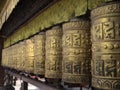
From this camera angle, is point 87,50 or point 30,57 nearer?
point 87,50

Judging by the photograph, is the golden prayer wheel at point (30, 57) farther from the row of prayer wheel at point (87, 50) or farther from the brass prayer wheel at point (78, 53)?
the brass prayer wheel at point (78, 53)

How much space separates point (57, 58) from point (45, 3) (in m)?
0.61

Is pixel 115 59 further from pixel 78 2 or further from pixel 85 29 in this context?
pixel 78 2

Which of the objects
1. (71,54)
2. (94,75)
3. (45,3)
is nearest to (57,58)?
(71,54)

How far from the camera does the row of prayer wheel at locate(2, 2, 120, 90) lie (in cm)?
86

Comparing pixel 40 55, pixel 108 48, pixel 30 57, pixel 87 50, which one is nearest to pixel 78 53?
pixel 87 50

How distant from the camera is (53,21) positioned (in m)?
1.64

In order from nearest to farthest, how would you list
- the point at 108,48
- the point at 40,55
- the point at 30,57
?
the point at 108,48, the point at 40,55, the point at 30,57

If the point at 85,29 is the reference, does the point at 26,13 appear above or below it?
above

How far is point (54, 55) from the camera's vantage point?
4.52 feet

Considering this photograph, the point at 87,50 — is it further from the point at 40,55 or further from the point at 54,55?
the point at 40,55

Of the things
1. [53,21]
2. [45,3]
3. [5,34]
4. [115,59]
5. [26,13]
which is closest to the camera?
[115,59]

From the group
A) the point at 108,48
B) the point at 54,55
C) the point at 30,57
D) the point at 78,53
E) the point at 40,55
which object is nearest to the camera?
the point at 108,48

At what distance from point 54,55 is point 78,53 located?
0.31 metres
